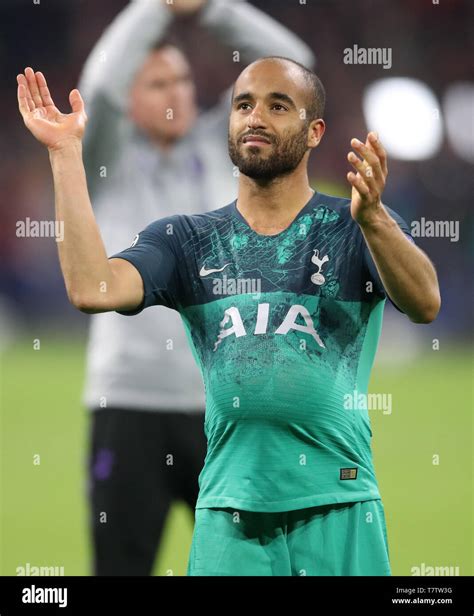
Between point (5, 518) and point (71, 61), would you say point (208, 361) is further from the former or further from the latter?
point (71, 61)

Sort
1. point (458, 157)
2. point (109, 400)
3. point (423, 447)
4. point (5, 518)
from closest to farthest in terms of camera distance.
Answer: point (109, 400) → point (5, 518) → point (423, 447) → point (458, 157)

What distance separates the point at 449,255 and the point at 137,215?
15.2ft

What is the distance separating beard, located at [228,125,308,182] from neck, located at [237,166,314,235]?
2 centimetres

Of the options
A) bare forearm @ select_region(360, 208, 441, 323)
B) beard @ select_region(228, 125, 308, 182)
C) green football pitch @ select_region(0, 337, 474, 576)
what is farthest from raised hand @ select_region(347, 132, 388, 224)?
green football pitch @ select_region(0, 337, 474, 576)

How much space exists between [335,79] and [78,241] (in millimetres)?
5153

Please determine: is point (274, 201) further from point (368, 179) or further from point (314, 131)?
point (368, 179)

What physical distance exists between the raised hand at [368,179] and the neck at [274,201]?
36cm

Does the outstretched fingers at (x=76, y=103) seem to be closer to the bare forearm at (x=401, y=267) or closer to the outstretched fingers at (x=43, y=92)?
the outstretched fingers at (x=43, y=92)

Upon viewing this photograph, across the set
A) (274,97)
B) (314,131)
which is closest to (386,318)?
(314,131)

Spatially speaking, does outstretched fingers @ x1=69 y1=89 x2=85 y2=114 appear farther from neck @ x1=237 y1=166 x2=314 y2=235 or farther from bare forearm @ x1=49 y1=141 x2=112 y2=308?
neck @ x1=237 y1=166 x2=314 y2=235

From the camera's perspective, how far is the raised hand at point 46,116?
229cm

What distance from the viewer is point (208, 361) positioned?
2438mm
